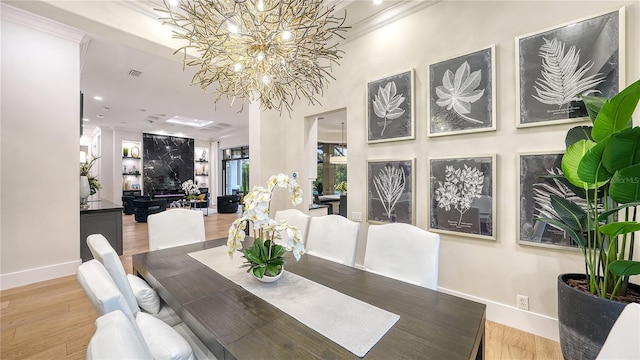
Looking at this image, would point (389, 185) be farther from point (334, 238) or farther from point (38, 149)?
point (38, 149)

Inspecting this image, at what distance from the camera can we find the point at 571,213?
1777 millimetres

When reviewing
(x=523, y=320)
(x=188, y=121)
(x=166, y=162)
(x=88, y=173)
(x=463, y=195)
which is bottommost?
(x=523, y=320)

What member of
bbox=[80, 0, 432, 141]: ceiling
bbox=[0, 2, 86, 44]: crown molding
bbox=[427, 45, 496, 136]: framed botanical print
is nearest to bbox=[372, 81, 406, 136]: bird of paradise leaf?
bbox=[427, 45, 496, 136]: framed botanical print

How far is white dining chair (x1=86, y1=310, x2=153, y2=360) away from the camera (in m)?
0.63

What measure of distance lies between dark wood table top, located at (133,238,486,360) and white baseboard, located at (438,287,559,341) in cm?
143

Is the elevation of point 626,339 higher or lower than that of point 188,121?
lower

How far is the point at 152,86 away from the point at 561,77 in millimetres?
6430

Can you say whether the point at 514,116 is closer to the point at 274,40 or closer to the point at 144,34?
the point at 274,40

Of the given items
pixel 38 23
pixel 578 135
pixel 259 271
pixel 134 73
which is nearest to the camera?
pixel 259 271

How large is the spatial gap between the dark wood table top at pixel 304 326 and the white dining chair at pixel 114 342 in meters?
0.34

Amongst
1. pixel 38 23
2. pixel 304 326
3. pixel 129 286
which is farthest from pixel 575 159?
pixel 38 23

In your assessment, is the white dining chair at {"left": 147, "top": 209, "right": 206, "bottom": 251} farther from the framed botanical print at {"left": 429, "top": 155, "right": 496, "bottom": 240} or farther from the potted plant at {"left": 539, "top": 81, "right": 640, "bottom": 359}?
the potted plant at {"left": 539, "top": 81, "right": 640, "bottom": 359}

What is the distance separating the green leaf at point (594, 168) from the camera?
4.86 feet

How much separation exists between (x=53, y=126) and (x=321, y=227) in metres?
3.87
